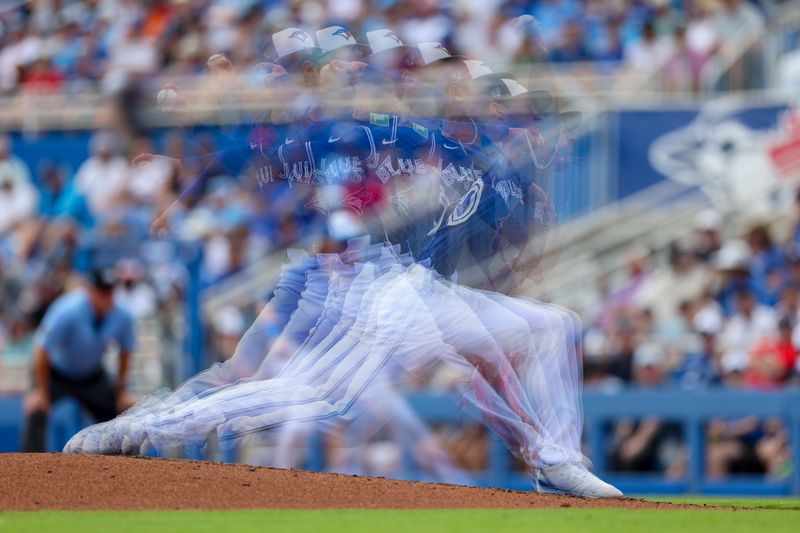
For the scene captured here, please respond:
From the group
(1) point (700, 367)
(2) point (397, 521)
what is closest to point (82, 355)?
(1) point (700, 367)

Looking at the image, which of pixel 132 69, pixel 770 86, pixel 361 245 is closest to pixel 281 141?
pixel 361 245

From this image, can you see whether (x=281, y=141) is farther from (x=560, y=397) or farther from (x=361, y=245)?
(x=560, y=397)

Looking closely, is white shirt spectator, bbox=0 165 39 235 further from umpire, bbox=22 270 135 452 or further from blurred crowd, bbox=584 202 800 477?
blurred crowd, bbox=584 202 800 477

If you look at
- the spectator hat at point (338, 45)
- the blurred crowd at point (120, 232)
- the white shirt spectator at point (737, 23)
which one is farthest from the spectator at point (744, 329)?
the spectator hat at point (338, 45)

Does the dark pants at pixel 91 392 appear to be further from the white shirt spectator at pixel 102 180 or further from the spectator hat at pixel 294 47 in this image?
the spectator hat at pixel 294 47

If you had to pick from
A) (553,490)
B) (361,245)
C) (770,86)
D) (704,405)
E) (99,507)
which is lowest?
(704,405)

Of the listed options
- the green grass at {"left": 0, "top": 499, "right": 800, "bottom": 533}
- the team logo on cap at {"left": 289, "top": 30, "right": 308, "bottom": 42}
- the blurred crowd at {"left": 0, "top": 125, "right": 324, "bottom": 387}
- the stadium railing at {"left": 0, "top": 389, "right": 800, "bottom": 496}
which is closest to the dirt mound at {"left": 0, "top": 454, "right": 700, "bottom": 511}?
the green grass at {"left": 0, "top": 499, "right": 800, "bottom": 533}
